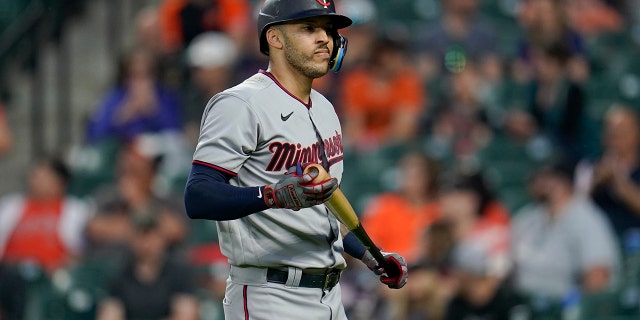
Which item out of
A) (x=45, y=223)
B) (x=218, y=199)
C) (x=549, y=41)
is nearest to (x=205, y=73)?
(x=45, y=223)

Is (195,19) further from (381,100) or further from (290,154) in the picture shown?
(290,154)

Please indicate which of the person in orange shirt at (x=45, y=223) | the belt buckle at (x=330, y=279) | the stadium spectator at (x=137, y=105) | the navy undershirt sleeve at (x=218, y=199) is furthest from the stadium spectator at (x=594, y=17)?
the navy undershirt sleeve at (x=218, y=199)

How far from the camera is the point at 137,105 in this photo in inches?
325

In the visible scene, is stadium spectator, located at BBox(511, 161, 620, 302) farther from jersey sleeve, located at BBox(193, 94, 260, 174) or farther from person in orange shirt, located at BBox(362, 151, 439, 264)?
jersey sleeve, located at BBox(193, 94, 260, 174)

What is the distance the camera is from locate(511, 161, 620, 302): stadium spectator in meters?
6.55

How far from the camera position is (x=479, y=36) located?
351 inches

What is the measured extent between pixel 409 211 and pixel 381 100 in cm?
131

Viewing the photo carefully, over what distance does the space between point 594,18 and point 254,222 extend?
22.6 feet

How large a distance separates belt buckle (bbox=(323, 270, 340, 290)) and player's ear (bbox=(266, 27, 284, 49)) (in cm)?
69

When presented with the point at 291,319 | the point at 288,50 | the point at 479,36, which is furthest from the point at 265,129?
the point at 479,36

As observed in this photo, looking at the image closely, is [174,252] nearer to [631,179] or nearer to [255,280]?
[631,179]

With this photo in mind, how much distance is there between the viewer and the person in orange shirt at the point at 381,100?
26.9 ft

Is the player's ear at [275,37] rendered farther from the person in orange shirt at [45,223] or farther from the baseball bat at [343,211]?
the person in orange shirt at [45,223]

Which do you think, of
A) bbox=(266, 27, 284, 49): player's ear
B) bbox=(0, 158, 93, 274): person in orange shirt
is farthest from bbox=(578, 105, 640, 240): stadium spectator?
bbox=(266, 27, 284, 49): player's ear
